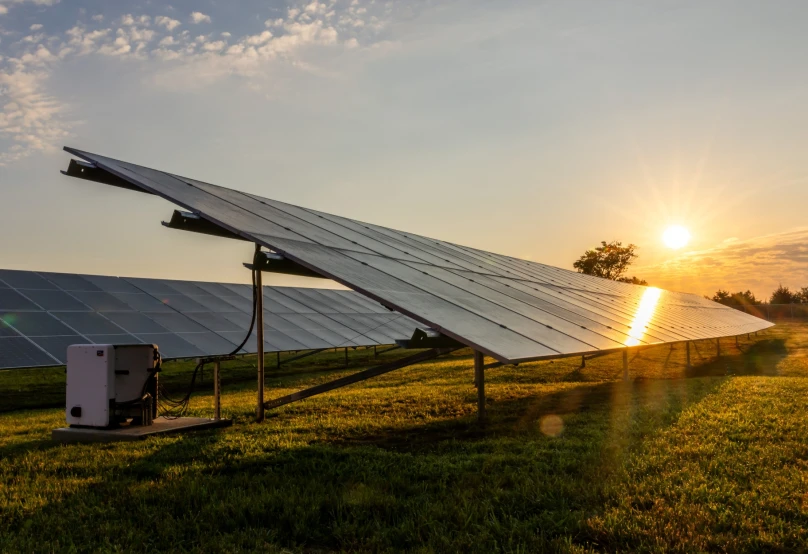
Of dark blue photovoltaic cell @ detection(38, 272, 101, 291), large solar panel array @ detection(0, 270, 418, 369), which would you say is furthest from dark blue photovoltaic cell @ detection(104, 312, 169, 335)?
dark blue photovoltaic cell @ detection(38, 272, 101, 291)

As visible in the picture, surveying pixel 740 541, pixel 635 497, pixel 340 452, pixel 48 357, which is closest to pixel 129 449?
pixel 340 452

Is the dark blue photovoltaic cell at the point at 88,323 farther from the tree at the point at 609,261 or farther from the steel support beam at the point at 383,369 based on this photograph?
the tree at the point at 609,261

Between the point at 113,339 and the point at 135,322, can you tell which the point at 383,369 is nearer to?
the point at 113,339

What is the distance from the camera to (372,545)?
4820mm

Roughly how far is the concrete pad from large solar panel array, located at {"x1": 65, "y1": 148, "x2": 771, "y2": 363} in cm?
352

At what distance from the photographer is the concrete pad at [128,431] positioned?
30.7ft

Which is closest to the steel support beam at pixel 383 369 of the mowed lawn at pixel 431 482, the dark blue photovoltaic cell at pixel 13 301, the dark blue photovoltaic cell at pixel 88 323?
the mowed lawn at pixel 431 482

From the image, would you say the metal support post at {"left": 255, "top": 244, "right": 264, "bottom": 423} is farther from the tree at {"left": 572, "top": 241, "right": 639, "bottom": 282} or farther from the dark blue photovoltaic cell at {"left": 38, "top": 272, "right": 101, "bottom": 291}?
the tree at {"left": 572, "top": 241, "right": 639, "bottom": 282}

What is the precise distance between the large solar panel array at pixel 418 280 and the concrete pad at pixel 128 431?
3.52 meters

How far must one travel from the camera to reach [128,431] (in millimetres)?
9602

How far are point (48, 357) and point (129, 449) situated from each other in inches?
343

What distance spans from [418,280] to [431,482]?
4553mm

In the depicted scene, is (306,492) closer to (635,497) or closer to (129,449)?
(635,497)

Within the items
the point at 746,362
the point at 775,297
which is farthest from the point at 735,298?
the point at 746,362
